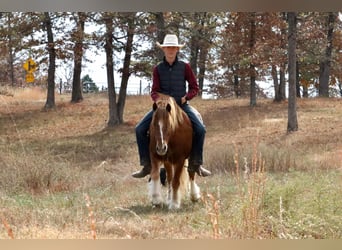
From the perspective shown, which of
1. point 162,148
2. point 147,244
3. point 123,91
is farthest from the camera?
point 123,91

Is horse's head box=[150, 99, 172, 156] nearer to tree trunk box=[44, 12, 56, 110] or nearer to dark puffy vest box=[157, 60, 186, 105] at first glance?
dark puffy vest box=[157, 60, 186, 105]

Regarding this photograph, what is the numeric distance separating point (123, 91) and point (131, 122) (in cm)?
121

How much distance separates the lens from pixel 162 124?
3.82 metres

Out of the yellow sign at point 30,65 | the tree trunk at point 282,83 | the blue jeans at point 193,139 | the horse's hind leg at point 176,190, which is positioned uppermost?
the yellow sign at point 30,65

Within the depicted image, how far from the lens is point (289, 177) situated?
4.91 m

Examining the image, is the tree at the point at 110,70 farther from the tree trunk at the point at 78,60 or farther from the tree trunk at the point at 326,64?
the tree trunk at the point at 326,64

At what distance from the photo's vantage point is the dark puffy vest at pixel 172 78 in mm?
4156

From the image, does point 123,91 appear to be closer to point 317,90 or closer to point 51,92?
point 51,92

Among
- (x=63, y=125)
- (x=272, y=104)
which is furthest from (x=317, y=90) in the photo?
(x=63, y=125)

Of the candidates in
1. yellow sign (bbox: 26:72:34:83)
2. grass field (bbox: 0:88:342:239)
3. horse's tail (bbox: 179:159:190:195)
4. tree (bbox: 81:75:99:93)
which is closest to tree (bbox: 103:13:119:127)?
grass field (bbox: 0:88:342:239)

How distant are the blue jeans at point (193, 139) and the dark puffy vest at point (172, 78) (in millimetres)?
163

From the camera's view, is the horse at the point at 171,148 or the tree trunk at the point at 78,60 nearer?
the horse at the point at 171,148

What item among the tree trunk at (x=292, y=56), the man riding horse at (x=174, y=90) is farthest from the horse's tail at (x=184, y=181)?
the tree trunk at (x=292, y=56)

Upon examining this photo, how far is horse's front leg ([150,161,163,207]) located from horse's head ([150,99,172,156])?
0.39m
